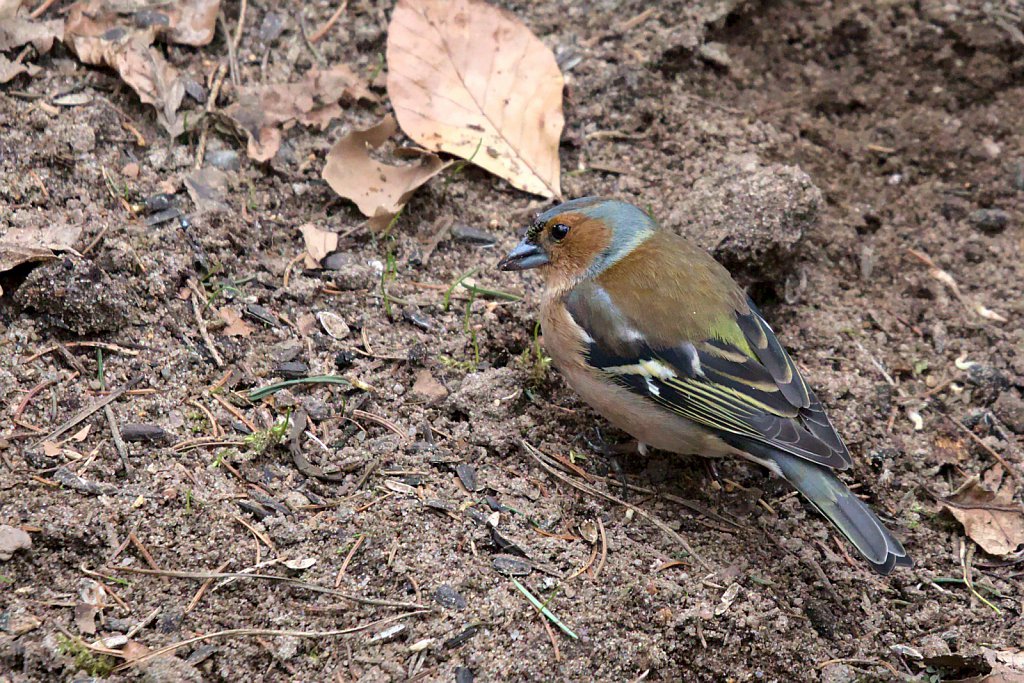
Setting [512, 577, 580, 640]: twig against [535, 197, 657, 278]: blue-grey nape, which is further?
[535, 197, 657, 278]: blue-grey nape

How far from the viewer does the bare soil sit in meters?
3.16

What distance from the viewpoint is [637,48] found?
5.21m

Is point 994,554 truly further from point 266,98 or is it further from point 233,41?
point 233,41

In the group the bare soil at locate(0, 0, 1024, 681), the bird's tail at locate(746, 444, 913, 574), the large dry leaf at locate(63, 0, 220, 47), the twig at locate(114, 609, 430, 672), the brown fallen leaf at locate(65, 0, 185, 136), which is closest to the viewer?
the twig at locate(114, 609, 430, 672)

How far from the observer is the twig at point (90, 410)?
3.35 meters

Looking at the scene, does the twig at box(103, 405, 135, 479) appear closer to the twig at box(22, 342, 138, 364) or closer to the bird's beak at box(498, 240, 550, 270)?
the twig at box(22, 342, 138, 364)

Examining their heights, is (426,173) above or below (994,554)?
above

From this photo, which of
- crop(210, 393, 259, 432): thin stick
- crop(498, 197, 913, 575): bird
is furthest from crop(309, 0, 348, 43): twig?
crop(210, 393, 259, 432): thin stick

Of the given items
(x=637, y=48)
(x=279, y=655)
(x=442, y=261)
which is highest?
(x=637, y=48)

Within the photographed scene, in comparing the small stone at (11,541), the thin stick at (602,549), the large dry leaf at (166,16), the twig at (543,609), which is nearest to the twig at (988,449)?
the thin stick at (602,549)

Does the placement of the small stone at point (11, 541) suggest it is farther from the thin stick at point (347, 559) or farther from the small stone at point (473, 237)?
the small stone at point (473, 237)

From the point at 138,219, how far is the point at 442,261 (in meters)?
1.35

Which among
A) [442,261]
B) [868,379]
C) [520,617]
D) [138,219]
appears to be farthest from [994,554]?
[138,219]

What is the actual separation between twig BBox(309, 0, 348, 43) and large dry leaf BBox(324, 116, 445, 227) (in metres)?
0.77
